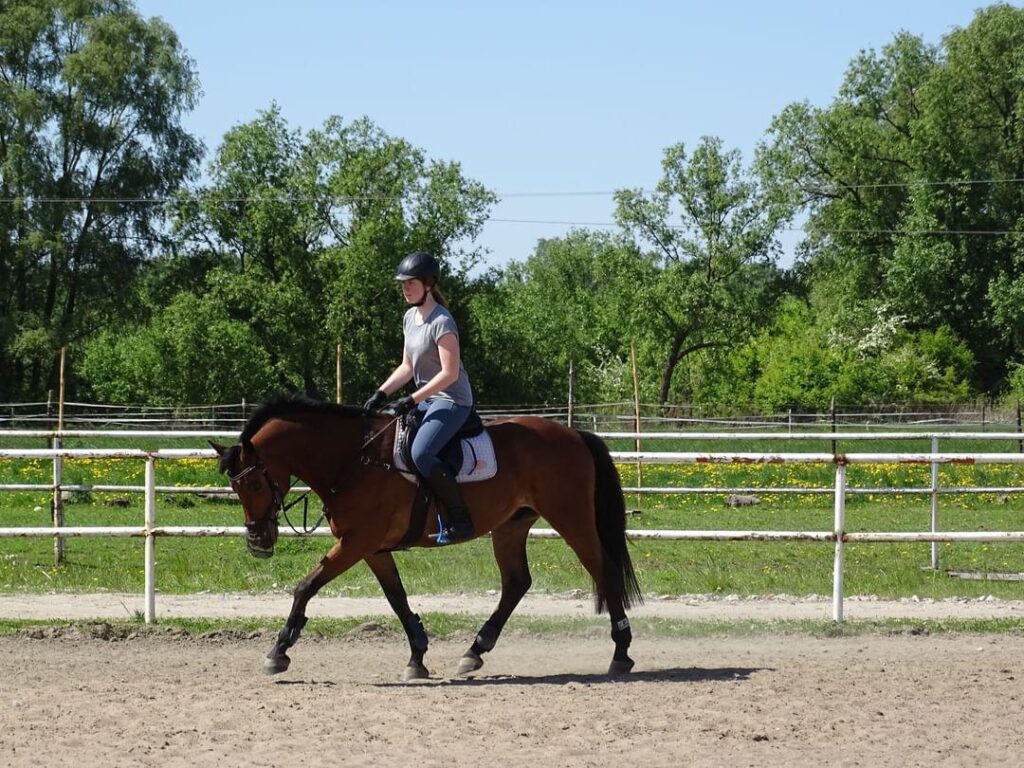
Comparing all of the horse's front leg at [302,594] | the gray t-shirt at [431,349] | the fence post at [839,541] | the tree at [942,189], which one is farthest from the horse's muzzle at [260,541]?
the tree at [942,189]

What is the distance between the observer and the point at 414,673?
7770mm

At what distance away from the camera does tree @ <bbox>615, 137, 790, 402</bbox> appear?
5150 centimetres

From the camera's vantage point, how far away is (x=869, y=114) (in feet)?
191

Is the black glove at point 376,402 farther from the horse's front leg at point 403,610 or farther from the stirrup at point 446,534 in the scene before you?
the horse's front leg at point 403,610

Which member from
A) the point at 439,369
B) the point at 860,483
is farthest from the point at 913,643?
the point at 860,483

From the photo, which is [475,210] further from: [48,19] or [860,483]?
[860,483]

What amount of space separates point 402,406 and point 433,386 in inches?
12.8

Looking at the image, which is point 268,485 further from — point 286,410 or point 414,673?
point 414,673

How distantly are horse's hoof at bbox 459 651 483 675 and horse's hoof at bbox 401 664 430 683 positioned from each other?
0.78 ft

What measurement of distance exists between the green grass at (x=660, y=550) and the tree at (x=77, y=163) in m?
21.4

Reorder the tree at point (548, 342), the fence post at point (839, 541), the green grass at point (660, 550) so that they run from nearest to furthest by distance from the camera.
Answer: the fence post at point (839, 541) < the green grass at point (660, 550) < the tree at point (548, 342)

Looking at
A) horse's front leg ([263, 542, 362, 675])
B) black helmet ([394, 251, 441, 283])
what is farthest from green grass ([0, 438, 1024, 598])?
black helmet ([394, 251, 441, 283])

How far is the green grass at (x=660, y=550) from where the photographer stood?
12234 mm

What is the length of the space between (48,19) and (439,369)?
138 feet
